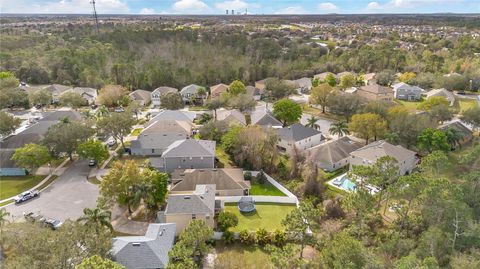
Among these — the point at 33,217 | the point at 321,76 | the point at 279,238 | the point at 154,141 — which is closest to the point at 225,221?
the point at 279,238

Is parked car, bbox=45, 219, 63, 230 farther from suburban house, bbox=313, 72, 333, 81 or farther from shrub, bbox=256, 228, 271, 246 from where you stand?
suburban house, bbox=313, 72, 333, 81

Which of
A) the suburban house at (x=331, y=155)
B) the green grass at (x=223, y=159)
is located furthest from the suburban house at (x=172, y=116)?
the suburban house at (x=331, y=155)

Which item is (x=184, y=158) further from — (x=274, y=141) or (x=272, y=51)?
(x=272, y=51)

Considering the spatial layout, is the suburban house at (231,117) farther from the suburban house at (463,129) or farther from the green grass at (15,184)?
the suburban house at (463,129)

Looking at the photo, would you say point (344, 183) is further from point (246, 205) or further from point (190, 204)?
point (190, 204)

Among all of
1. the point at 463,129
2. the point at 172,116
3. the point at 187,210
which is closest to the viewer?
the point at 187,210

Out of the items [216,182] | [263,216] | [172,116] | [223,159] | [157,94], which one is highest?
[157,94]

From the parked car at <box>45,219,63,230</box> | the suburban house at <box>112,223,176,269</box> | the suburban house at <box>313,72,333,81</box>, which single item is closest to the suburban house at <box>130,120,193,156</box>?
the parked car at <box>45,219,63,230</box>
